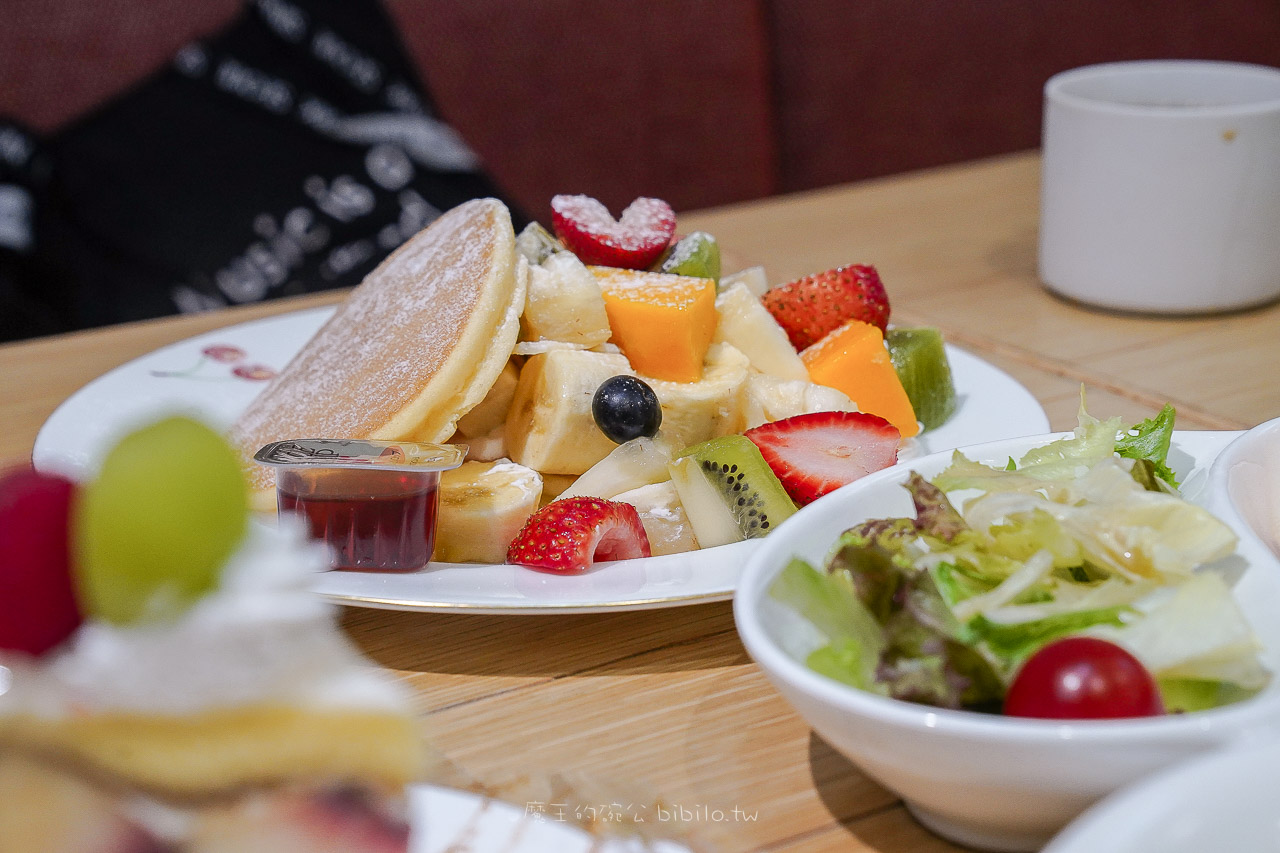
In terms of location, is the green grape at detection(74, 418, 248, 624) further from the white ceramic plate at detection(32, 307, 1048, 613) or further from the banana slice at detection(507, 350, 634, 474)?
the banana slice at detection(507, 350, 634, 474)

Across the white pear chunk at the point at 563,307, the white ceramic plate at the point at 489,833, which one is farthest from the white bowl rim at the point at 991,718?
the white pear chunk at the point at 563,307

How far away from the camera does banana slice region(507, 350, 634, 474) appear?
3.69 ft

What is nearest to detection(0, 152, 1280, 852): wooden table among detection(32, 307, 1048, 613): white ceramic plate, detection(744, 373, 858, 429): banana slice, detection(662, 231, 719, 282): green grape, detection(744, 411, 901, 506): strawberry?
detection(32, 307, 1048, 613): white ceramic plate

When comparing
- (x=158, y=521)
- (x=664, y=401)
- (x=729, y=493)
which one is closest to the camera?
(x=158, y=521)

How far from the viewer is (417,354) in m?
1.10

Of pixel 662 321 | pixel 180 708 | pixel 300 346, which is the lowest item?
pixel 300 346

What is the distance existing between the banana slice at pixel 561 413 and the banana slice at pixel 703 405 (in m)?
0.02

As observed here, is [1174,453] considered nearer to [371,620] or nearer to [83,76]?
[371,620]

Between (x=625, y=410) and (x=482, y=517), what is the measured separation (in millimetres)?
174

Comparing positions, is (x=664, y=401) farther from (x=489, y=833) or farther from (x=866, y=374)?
(x=489, y=833)

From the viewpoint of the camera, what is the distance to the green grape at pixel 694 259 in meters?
1.34

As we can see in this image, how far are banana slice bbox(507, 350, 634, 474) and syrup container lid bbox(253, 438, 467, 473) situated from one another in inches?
7.4

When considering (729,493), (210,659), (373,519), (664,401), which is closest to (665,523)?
(729,493)

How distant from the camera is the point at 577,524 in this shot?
37.1 inches
